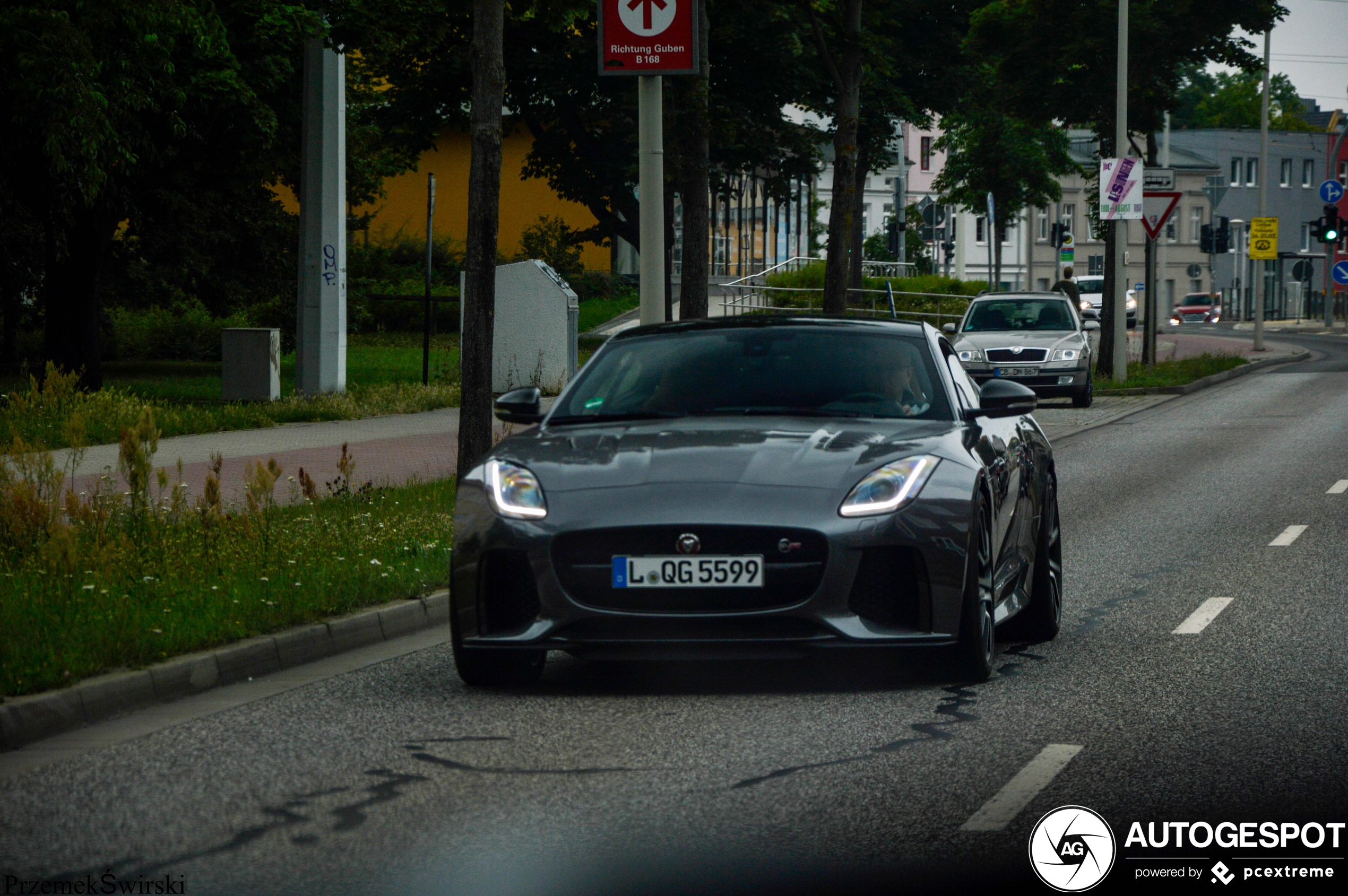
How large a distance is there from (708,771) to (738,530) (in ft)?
3.58

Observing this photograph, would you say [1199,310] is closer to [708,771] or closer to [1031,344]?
[1031,344]

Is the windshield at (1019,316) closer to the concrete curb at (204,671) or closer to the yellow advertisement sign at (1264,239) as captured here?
the yellow advertisement sign at (1264,239)

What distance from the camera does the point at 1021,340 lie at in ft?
94.7

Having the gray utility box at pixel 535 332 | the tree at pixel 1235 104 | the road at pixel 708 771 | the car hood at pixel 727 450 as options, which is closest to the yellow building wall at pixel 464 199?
the gray utility box at pixel 535 332

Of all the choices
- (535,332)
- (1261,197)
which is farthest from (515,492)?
(1261,197)

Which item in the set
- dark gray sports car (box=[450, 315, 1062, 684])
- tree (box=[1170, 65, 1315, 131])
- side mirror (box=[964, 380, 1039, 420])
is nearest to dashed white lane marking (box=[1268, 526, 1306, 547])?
side mirror (box=[964, 380, 1039, 420])

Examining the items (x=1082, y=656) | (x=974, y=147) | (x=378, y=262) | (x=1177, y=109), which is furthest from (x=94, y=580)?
(x=974, y=147)

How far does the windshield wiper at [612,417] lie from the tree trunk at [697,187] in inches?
508

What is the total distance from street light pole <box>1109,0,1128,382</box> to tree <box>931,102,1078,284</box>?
2968 cm

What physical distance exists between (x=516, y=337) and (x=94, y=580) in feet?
64.3

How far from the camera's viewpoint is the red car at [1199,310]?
9400 cm

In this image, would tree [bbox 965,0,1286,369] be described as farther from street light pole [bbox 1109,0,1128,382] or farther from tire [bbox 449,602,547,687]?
tire [bbox 449,602,547,687]

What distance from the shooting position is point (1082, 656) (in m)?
8.24

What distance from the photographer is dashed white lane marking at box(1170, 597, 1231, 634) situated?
8977 millimetres
